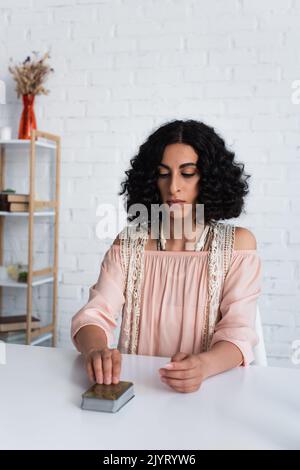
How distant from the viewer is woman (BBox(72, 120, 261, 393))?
1503 mm

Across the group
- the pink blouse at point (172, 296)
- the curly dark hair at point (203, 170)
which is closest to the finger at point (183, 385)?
the pink blouse at point (172, 296)

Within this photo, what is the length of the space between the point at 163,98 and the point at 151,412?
2.10 metres

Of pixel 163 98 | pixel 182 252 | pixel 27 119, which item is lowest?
pixel 182 252

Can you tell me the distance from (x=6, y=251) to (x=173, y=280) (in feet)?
5.92

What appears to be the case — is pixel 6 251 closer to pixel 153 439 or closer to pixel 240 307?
pixel 240 307

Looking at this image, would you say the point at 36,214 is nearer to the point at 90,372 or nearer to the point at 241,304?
the point at 241,304

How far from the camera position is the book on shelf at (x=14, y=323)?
113 inches

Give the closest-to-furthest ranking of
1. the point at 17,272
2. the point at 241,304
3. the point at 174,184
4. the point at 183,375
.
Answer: the point at 183,375 < the point at 241,304 < the point at 174,184 < the point at 17,272

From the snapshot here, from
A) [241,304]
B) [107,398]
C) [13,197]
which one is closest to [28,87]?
[13,197]

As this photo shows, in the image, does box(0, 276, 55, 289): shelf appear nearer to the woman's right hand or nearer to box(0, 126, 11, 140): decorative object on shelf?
box(0, 126, 11, 140): decorative object on shelf

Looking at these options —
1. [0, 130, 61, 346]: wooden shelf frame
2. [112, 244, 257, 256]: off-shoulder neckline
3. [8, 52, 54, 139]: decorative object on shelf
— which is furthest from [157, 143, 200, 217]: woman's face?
[8, 52, 54, 139]: decorative object on shelf

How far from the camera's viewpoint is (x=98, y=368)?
112cm
